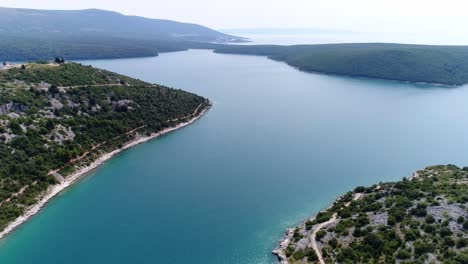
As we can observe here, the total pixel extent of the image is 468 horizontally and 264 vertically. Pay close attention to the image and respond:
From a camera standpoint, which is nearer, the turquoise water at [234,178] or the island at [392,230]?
the island at [392,230]

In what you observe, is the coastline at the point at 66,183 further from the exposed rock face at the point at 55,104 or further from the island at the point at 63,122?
the exposed rock face at the point at 55,104

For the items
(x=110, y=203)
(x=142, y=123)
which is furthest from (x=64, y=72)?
(x=110, y=203)

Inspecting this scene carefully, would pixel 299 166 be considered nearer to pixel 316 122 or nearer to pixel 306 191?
pixel 306 191

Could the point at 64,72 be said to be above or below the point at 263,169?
above

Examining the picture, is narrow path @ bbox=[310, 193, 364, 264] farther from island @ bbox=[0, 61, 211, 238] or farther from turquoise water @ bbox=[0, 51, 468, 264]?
island @ bbox=[0, 61, 211, 238]

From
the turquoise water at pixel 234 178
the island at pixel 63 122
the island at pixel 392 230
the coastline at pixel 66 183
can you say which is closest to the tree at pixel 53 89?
the island at pixel 63 122

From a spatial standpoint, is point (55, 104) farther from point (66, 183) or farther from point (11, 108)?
point (66, 183)
